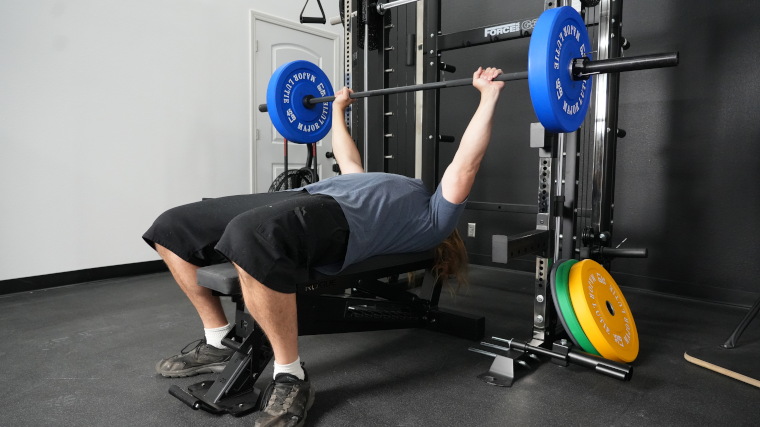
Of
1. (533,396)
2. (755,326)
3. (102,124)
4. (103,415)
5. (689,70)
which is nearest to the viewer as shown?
(103,415)

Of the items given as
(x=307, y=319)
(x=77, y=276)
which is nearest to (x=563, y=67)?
(x=307, y=319)

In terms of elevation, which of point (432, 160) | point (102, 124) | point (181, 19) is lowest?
A: point (432, 160)

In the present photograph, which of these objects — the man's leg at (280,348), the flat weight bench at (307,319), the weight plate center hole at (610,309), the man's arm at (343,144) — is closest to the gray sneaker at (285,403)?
→ the man's leg at (280,348)

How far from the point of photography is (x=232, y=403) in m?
1.50

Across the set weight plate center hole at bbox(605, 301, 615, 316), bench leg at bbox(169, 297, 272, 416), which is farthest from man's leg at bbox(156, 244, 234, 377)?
weight plate center hole at bbox(605, 301, 615, 316)

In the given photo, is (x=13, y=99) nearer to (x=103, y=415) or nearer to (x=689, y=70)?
(x=103, y=415)

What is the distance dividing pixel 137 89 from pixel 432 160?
216cm

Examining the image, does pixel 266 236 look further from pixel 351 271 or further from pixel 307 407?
pixel 307 407

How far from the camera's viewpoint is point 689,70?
281 centimetres

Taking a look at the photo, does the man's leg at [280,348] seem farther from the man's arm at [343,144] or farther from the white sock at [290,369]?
the man's arm at [343,144]

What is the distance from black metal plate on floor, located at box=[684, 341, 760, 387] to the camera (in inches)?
69.4

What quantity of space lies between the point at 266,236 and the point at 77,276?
2433 mm

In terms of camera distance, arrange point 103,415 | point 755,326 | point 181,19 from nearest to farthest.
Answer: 1. point 103,415
2. point 755,326
3. point 181,19

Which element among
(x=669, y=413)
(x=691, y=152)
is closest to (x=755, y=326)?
(x=691, y=152)
